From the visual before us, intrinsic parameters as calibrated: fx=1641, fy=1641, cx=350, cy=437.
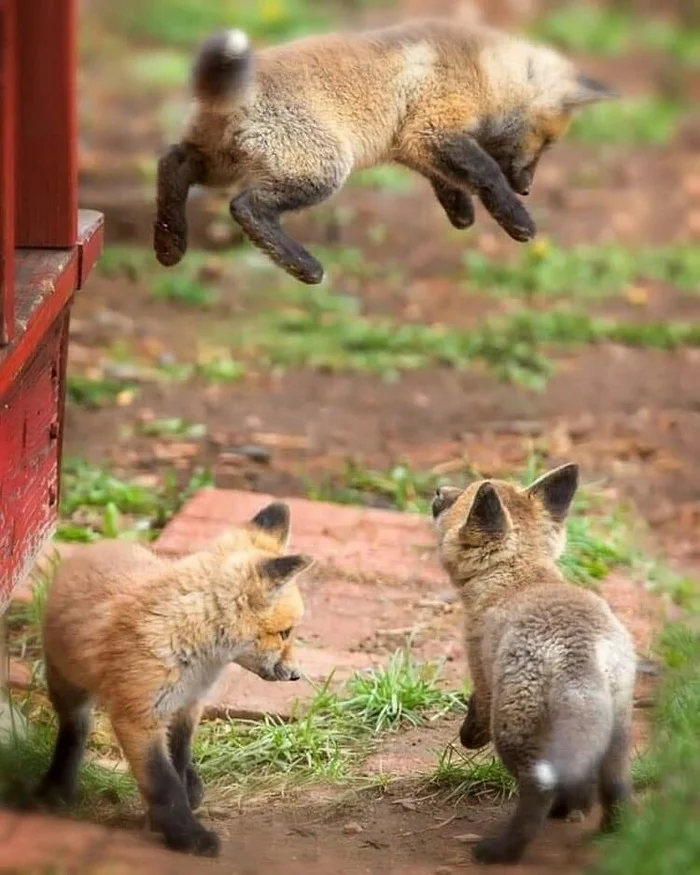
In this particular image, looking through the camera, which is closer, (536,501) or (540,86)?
(536,501)

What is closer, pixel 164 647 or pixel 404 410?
pixel 164 647

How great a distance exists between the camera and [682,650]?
5797mm

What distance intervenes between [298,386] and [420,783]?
187 inches

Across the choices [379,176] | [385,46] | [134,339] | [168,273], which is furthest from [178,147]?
[379,176]

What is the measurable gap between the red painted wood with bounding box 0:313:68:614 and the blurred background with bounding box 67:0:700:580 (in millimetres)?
1715

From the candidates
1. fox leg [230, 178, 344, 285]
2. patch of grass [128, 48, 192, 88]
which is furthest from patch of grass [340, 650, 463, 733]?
patch of grass [128, 48, 192, 88]

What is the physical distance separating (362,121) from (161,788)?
8.11ft

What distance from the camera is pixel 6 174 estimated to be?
406 centimetres

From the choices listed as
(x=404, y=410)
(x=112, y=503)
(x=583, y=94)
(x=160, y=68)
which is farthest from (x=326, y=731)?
(x=160, y=68)

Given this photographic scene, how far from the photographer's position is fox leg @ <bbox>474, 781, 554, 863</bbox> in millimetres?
4297

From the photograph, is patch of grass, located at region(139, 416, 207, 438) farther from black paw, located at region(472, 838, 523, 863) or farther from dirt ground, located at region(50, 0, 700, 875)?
black paw, located at region(472, 838, 523, 863)

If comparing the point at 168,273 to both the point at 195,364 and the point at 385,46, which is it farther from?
the point at 385,46

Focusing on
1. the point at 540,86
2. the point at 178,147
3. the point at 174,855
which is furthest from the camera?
the point at 540,86

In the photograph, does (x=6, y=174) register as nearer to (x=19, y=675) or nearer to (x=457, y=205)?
(x=19, y=675)
